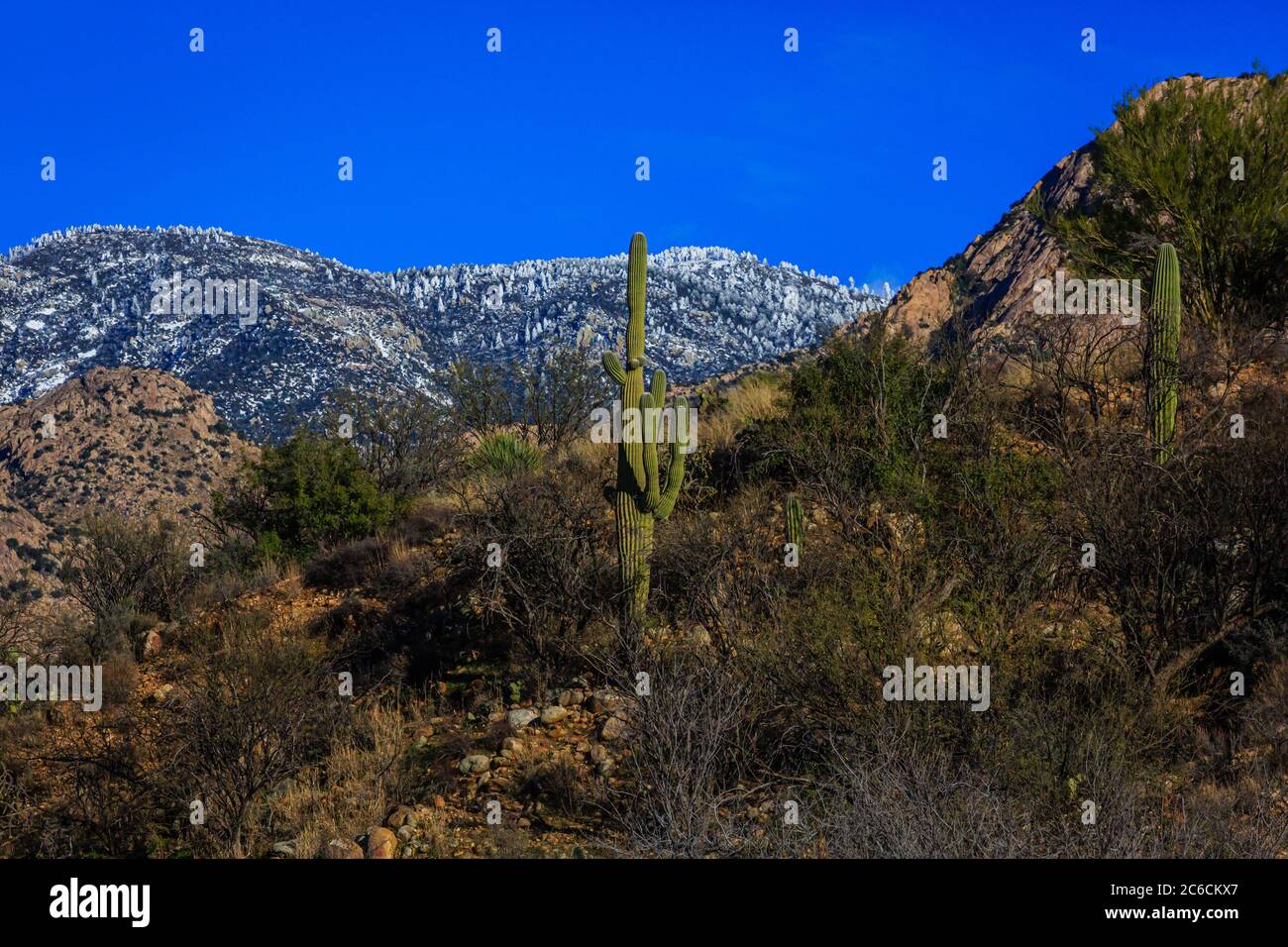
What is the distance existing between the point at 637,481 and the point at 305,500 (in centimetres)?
734

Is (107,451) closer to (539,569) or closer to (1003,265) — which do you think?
(539,569)

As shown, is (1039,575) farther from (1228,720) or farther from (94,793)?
(94,793)

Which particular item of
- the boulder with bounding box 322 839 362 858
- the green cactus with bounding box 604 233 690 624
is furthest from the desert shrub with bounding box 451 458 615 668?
the boulder with bounding box 322 839 362 858

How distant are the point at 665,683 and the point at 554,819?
53.9 inches

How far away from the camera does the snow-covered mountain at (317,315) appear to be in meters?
50.4

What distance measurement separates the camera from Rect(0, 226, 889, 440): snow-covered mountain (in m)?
50.4

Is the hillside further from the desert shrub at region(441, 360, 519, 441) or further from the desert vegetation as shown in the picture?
the desert vegetation

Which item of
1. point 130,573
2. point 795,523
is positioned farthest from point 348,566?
point 795,523

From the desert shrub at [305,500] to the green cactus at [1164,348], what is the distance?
10.2 metres

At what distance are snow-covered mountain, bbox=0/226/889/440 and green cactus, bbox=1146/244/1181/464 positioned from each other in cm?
3417

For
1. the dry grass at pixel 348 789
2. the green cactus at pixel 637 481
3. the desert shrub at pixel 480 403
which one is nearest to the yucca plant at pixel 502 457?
the desert shrub at pixel 480 403

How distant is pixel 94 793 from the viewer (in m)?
8.50

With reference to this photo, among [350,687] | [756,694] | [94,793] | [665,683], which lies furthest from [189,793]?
[756,694]

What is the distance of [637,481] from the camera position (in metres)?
10.2
